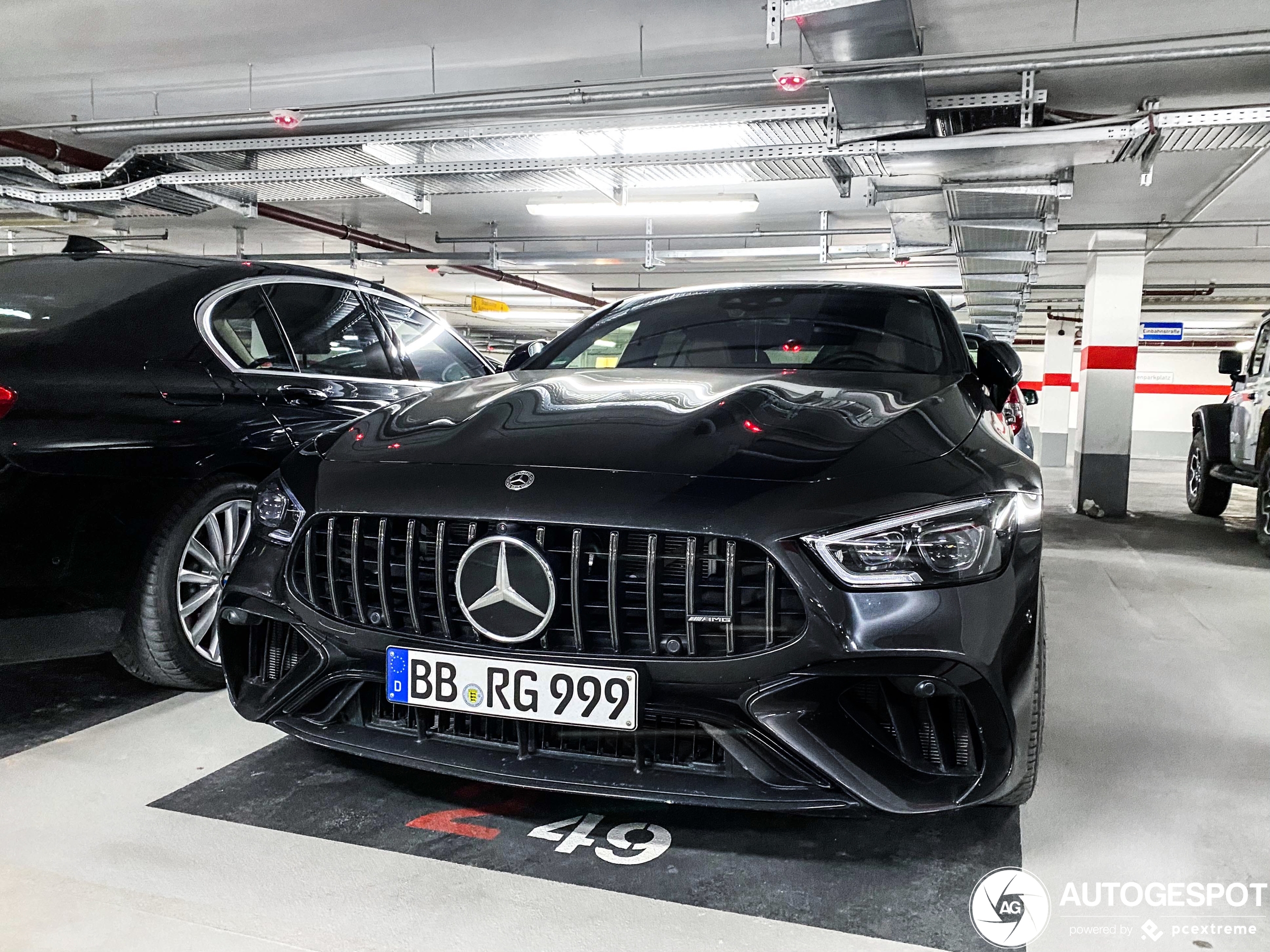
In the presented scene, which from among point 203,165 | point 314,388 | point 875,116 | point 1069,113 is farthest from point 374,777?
point 203,165

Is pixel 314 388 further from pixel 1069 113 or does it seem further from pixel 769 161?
pixel 1069 113

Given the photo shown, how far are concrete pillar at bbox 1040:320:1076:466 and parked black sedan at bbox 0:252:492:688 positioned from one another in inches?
837

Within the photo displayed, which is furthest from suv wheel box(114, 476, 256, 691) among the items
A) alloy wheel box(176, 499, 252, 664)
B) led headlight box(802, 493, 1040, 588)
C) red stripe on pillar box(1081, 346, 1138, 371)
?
red stripe on pillar box(1081, 346, 1138, 371)

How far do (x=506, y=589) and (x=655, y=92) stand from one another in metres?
4.39

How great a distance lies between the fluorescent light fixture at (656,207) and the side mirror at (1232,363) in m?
4.38

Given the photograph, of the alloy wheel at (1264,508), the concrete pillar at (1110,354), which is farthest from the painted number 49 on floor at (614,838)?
the concrete pillar at (1110,354)

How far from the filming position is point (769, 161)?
21.5ft

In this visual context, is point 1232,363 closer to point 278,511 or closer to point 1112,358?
point 1112,358

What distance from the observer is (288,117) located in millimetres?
6066

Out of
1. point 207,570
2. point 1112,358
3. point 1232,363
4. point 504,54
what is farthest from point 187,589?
point 1112,358

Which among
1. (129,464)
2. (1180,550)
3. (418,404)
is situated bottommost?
(1180,550)

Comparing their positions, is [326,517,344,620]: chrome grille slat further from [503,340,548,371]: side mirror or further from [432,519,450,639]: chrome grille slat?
[503,340,548,371]: side mirror

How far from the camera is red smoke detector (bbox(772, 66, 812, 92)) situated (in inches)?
193

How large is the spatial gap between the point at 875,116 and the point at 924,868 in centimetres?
465
